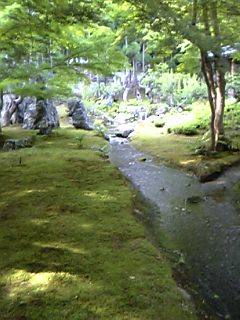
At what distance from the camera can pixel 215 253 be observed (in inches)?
296

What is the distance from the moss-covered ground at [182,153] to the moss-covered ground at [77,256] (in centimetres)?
386

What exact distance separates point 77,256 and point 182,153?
10.9 meters

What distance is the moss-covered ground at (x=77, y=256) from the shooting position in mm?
4930

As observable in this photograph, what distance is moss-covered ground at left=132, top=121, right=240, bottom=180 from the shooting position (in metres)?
13.4

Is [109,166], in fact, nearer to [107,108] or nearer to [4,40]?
[4,40]

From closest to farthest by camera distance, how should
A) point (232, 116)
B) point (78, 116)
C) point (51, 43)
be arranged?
point (51, 43) → point (232, 116) → point (78, 116)

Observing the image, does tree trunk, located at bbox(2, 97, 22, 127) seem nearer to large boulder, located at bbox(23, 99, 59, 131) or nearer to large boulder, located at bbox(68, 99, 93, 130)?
large boulder, located at bbox(23, 99, 59, 131)

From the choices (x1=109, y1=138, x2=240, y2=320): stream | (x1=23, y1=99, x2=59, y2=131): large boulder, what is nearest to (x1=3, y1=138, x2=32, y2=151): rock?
(x1=109, y1=138, x2=240, y2=320): stream

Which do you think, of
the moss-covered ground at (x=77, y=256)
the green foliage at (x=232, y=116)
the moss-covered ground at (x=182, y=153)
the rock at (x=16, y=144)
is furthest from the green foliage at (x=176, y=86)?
the moss-covered ground at (x=77, y=256)

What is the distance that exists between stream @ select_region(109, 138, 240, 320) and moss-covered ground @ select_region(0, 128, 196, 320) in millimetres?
843

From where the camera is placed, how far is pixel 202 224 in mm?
9156

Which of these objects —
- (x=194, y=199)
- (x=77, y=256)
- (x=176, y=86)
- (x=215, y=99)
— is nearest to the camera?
(x=77, y=256)

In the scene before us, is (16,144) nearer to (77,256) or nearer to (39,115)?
(39,115)

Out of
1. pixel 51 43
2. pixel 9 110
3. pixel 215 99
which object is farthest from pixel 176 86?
pixel 51 43
